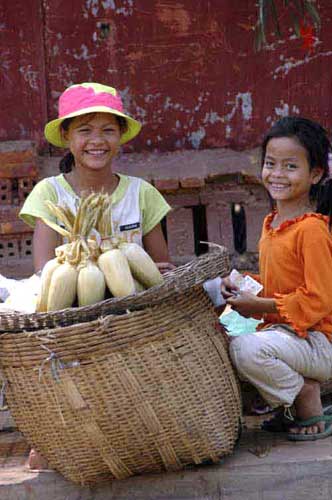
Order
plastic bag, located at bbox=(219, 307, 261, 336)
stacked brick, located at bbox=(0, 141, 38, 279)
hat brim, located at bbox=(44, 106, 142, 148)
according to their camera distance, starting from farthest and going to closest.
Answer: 1. stacked brick, located at bbox=(0, 141, 38, 279)
2. plastic bag, located at bbox=(219, 307, 261, 336)
3. hat brim, located at bbox=(44, 106, 142, 148)

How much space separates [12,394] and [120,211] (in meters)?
1.04

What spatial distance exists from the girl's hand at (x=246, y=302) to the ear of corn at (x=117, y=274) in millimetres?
500

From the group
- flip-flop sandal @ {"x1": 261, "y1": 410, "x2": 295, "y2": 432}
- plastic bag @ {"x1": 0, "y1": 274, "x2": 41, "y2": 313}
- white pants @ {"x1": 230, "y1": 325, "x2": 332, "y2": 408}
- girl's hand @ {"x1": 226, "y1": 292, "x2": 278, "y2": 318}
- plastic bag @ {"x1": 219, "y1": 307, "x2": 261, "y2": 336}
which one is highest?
plastic bag @ {"x1": 0, "y1": 274, "x2": 41, "y2": 313}

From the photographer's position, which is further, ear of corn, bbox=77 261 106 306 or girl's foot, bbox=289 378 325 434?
girl's foot, bbox=289 378 325 434

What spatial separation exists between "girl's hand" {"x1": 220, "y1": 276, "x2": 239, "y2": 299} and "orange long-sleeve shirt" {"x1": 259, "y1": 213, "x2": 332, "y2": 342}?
15 centimetres

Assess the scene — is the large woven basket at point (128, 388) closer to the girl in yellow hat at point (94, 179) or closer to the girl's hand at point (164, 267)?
the girl's hand at point (164, 267)

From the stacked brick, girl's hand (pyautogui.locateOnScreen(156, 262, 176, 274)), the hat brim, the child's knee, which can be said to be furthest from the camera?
the stacked brick

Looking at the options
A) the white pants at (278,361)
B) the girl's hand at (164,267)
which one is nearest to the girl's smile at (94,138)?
the girl's hand at (164,267)

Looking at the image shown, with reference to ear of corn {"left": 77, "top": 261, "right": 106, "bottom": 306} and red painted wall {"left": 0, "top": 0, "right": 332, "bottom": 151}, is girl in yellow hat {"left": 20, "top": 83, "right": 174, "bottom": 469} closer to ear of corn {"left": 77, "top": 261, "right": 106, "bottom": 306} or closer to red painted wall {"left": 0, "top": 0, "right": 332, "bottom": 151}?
ear of corn {"left": 77, "top": 261, "right": 106, "bottom": 306}

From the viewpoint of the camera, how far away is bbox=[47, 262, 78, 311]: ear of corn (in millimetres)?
3416

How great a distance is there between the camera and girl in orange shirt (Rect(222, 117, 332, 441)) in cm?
Result: 370

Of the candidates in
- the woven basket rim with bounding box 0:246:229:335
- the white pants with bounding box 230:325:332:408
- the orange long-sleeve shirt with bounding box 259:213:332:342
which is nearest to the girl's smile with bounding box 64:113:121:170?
the orange long-sleeve shirt with bounding box 259:213:332:342

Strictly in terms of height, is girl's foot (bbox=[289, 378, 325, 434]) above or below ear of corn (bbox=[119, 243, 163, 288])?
below

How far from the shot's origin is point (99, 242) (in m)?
3.55
